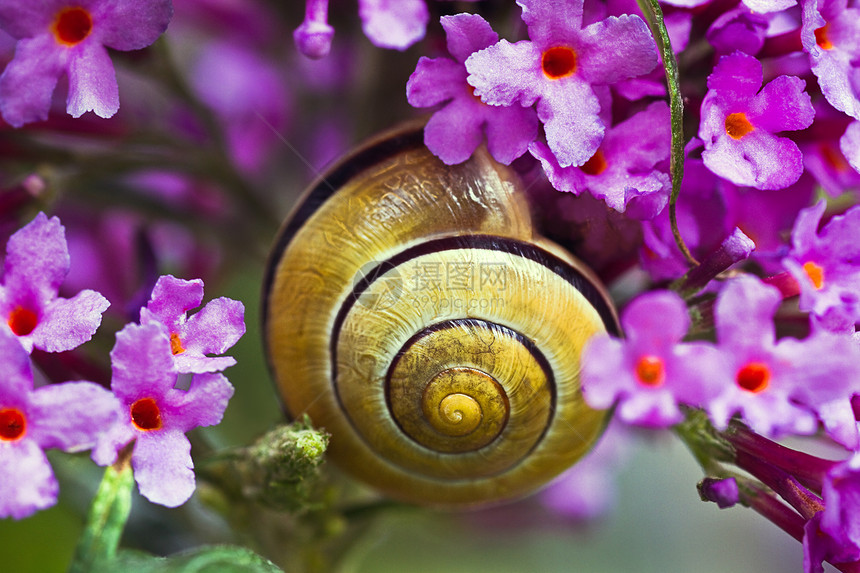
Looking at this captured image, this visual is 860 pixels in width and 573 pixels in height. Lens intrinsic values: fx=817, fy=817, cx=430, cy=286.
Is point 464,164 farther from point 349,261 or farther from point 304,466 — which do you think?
point 304,466

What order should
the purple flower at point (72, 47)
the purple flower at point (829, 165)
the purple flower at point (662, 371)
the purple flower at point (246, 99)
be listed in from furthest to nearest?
the purple flower at point (246, 99) → the purple flower at point (829, 165) → the purple flower at point (72, 47) → the purple flower at point (662, 371)

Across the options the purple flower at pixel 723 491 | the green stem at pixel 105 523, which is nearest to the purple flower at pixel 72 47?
the green stem at pixel 105 523

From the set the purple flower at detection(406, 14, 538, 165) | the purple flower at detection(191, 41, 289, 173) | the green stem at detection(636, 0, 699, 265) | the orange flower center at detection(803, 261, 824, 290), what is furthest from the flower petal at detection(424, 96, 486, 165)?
the purple flower at detection(191, 41, 289, 173)

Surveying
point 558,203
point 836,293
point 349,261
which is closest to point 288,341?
point 349,261

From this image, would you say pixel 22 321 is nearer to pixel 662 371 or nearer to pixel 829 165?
pixel 662 371

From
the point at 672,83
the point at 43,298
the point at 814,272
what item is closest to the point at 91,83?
the point at 43,298

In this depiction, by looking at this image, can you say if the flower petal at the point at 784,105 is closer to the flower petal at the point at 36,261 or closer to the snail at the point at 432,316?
the snail at the point at 432,316
